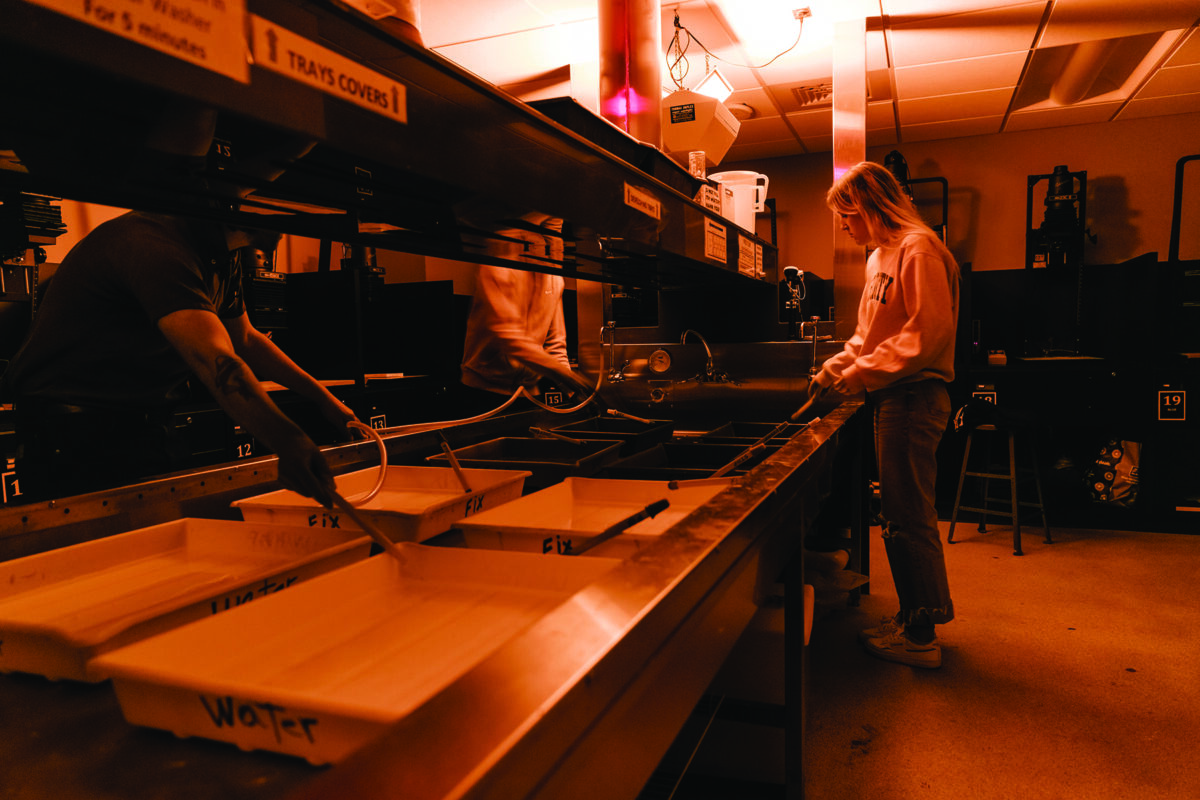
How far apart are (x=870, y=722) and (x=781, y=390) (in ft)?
3.74

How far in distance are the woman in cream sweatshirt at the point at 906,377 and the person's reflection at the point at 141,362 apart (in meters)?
1.75

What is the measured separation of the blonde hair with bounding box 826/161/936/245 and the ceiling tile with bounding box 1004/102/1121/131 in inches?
148

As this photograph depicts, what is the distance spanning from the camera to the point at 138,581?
0.85 metres

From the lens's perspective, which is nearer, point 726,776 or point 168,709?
point 168,709

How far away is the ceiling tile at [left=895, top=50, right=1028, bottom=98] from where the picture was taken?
4336 mm

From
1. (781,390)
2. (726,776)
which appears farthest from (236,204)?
(781,390)

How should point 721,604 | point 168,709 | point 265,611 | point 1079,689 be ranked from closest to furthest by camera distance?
1. point 168,709
2. point 265,611
3. point 721,604
4. point 1079,689

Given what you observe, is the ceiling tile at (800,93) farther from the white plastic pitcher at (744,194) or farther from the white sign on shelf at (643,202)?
the white sign on shelf at (643,202)

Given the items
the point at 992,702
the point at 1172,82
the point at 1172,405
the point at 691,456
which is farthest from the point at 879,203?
the point at 1172,82

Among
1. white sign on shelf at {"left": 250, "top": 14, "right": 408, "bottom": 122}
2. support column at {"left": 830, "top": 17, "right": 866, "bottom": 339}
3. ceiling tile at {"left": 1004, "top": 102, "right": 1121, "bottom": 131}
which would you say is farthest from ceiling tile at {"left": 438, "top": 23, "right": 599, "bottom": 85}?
white sign on shelf at {"left": 250, "top": 14, "right": 408, "bottom": 122}

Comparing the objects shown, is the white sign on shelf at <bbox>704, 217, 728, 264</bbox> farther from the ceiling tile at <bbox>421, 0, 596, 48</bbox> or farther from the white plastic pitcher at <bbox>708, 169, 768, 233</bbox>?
the ceiling tile at <bbox>421, 0, 596, 48</bbox>

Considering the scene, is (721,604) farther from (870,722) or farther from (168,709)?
(870,722)

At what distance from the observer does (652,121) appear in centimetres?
197

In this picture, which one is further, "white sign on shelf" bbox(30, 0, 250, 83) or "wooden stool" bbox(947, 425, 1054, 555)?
"wooden stool" bbox(947, 425, 1054, 555)
